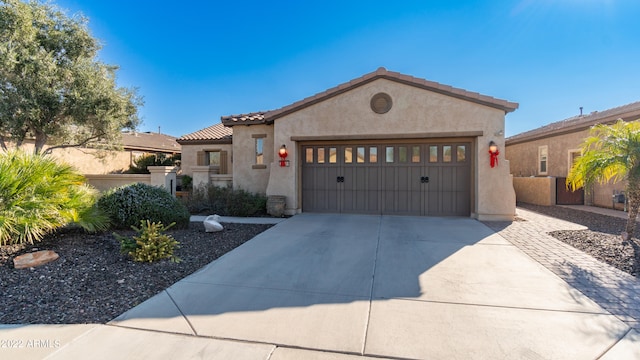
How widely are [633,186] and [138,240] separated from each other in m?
9.86

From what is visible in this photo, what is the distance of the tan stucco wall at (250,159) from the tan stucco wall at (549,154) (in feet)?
40.5

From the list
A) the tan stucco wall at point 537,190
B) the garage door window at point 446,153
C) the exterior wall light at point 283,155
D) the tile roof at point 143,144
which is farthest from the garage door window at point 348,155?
the tile roof at point 143,144

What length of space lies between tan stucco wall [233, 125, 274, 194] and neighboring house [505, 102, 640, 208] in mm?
11218

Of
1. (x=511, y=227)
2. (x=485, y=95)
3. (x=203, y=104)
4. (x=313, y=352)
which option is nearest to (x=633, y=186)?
(x=511, y=227)

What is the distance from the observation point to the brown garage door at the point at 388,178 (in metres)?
9.30

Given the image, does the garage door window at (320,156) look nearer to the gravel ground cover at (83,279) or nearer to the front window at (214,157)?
the gravel ground cover at (83,279)

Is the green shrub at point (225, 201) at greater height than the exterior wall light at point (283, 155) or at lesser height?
lesser

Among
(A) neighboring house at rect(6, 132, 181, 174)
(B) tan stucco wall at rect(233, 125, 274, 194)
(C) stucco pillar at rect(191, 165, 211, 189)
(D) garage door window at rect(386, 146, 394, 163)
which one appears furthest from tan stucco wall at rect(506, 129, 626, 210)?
(A) neighboring house at rect(6, 132, 181, 174)

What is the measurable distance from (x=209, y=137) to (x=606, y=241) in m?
15.6

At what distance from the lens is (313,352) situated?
255 cm

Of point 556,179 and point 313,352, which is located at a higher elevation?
point 556,179

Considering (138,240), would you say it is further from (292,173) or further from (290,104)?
(290,104)

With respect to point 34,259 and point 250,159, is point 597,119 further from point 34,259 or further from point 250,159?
point 34,259

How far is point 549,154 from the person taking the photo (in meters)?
14.9
